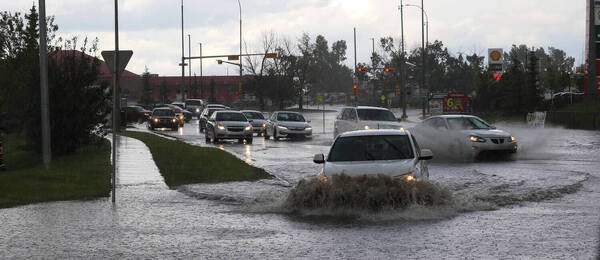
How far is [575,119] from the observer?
46.2m

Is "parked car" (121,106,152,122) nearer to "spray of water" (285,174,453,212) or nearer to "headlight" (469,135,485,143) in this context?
"headlight" (469,135,485,143)

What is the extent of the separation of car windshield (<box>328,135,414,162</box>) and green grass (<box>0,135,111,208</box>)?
5.17 m

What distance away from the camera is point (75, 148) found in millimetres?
29109

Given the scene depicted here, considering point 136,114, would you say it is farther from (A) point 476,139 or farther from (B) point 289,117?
(A) point 476,139

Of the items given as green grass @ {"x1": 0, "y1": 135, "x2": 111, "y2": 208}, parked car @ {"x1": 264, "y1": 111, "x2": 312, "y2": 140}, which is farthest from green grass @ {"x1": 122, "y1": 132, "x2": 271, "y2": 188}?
parked car @ {"x1": 264, "y1": 111, "x2": 312, "y2": 140}

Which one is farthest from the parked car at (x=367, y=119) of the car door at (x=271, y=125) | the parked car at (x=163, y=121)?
the parked car at (x=163, y=121)

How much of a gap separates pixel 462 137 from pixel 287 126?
55.8 feet

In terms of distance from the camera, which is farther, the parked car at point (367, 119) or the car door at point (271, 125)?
the car door at point (271, 125)

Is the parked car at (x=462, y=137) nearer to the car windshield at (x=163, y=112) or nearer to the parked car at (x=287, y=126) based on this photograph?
the parked car at (x=287, y=126)

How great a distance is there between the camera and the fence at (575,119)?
145 feet

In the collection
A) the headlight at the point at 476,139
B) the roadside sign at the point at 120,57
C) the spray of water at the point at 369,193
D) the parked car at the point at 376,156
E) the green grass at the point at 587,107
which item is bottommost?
the spray of water at the point at 369,193

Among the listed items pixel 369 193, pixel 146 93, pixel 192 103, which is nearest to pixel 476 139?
pixel 369 193

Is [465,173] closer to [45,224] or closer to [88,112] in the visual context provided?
[45,224]

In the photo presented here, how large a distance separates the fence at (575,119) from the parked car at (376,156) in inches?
1267
